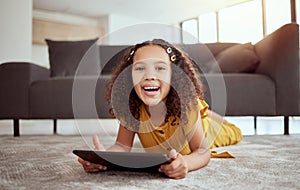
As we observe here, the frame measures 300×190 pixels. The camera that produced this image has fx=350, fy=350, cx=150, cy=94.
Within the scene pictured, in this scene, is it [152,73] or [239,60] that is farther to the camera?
[239,60]

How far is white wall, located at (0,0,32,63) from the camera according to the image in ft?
14.2

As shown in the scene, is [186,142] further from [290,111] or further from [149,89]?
[290,111]

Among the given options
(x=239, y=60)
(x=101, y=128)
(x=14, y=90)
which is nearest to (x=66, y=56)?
(x=14, y=90)

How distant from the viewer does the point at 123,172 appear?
843 millimetres

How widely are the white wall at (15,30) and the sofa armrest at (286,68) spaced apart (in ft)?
11.1

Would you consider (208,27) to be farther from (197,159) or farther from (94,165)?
(94,165)

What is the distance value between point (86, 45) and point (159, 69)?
2088mm

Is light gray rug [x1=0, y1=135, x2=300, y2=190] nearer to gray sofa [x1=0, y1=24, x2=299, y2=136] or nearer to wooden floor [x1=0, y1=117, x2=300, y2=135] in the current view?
wooden floor [x1=0, y1=117, x2=300, y2=135]

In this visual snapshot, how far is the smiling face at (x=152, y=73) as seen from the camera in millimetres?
786

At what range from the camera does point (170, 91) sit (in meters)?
0.88

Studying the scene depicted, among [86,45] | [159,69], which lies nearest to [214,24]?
[86,45]

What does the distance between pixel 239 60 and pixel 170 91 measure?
58.4 inches

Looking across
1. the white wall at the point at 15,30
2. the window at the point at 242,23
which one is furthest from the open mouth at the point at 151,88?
the window at the point at 242,23

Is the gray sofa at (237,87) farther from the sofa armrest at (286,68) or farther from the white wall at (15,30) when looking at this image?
the white wall at (15,30)
